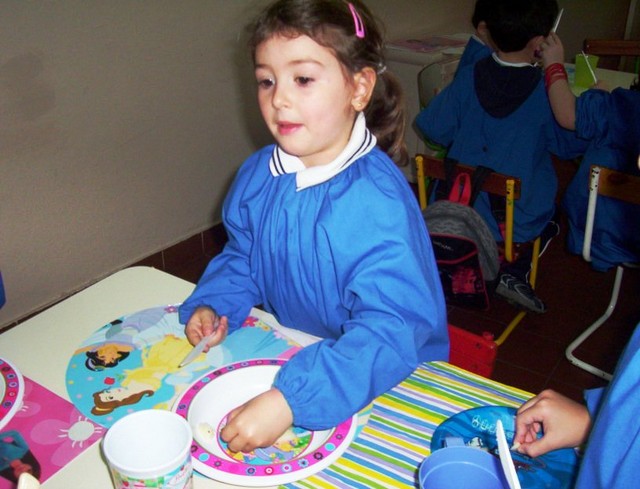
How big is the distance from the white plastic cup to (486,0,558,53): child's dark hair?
1.86 m

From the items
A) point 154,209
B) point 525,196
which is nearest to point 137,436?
point 525,196

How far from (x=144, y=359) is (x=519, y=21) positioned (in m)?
1.73

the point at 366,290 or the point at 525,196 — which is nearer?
the point at 366,290

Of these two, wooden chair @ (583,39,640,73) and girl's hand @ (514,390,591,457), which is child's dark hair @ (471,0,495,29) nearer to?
wooden chair @ (583,39,640,73)

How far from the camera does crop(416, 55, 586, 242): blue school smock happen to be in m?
2.16

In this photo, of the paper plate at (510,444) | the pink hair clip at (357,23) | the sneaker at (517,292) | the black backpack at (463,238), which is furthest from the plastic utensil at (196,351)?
the sneaker at (517,292)

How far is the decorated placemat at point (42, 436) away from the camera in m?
0.77

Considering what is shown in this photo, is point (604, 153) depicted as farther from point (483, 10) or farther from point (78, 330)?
point (78, 330)

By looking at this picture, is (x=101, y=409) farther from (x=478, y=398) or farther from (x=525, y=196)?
(x=525, y=196)

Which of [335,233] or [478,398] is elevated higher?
[335,233]

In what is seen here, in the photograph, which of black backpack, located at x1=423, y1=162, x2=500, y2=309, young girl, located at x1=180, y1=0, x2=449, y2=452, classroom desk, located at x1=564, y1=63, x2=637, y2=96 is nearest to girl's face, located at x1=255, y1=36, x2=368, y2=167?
young girl, located at x1=180, y1=0, x2=449, y2=452

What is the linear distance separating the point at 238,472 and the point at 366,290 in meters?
0.30

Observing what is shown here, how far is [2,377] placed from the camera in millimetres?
916

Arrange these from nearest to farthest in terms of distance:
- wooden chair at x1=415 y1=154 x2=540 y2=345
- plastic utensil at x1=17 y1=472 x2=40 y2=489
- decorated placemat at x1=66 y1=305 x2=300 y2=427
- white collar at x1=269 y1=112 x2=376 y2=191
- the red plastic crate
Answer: plastic utensil at x1=17 y1=472 x2=40 y2=489 → decorated placemat at x1=66 y1=305 x2=300 y2=427 → white collar at x1=269 y1=112 x2=376 y2=191 → the red plastic crate → wooden chair at x1=415 y1=154 x2=540 y2=345
